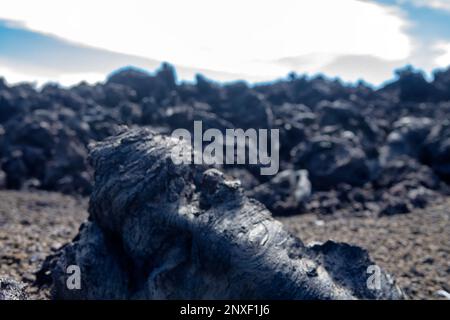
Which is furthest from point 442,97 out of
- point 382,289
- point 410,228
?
point 382,289

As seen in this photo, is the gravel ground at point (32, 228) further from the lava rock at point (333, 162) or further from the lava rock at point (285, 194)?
the lava rock at point (333, 162)

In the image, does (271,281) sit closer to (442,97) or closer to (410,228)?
(410,228)

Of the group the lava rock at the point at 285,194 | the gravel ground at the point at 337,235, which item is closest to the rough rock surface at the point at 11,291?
the gravel ground at the point at 337,235

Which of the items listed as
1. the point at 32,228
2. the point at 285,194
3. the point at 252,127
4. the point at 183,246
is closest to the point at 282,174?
the point at 285,194

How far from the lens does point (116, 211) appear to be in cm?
693

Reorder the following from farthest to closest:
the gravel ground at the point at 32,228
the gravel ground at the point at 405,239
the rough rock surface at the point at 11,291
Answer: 1. the gravel ground at the point at 405,239
2. the gravel ground at the point at 32,228
3. the rough rock surface at the point at 11,291

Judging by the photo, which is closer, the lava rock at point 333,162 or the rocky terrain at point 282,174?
the rocky terrain at point 282,174

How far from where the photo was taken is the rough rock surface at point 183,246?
234 inches

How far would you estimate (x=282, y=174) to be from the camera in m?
18.7

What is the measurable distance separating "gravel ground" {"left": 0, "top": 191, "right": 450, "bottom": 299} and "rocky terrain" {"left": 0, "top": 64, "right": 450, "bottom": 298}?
0.04 metres

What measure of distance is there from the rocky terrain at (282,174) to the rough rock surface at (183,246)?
8 cm

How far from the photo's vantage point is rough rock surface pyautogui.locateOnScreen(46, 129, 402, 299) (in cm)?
595

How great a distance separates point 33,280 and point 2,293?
271cm

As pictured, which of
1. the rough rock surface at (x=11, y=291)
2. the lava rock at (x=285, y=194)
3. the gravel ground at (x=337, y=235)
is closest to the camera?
the rough rock surface at (x=11, y=291)
